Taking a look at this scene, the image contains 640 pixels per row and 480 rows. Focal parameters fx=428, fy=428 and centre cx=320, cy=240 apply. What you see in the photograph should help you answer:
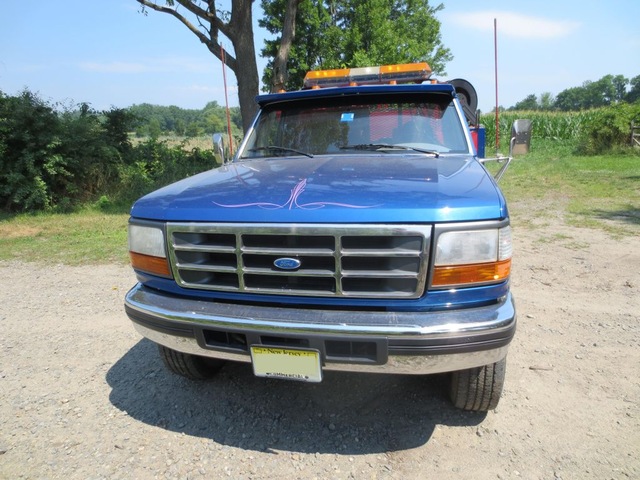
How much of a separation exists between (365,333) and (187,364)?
1.42m

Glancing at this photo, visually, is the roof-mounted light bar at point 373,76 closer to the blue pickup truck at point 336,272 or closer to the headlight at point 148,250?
the blue pickup truck at point 336,272

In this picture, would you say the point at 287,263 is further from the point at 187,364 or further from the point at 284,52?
the point at 284,52

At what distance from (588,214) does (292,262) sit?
7.16 metres

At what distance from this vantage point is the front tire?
276 cm

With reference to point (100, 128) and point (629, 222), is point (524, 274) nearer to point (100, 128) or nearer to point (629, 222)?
point (629, 222)

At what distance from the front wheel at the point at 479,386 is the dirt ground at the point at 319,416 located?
14cm

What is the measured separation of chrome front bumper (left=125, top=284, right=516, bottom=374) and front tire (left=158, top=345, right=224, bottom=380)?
1.95ft

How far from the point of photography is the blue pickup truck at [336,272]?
1.94m

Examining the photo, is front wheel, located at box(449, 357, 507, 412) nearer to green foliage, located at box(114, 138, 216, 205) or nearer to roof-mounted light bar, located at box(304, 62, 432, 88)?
roof-mounted light bar, located at box(304, 62, 432, 88)

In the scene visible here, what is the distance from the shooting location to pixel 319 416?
2.58 meters

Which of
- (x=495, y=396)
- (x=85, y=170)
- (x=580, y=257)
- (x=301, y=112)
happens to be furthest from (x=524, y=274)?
(x=85, y=170)

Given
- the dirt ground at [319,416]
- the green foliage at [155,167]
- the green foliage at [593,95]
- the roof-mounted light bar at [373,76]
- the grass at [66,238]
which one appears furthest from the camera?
the green foliage at [593,95]

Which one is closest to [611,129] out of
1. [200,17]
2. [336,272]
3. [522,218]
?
[522,218]

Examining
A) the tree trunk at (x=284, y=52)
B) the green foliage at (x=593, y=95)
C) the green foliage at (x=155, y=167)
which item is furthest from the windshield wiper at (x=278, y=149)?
the green foliage at (x=593, y=95)
